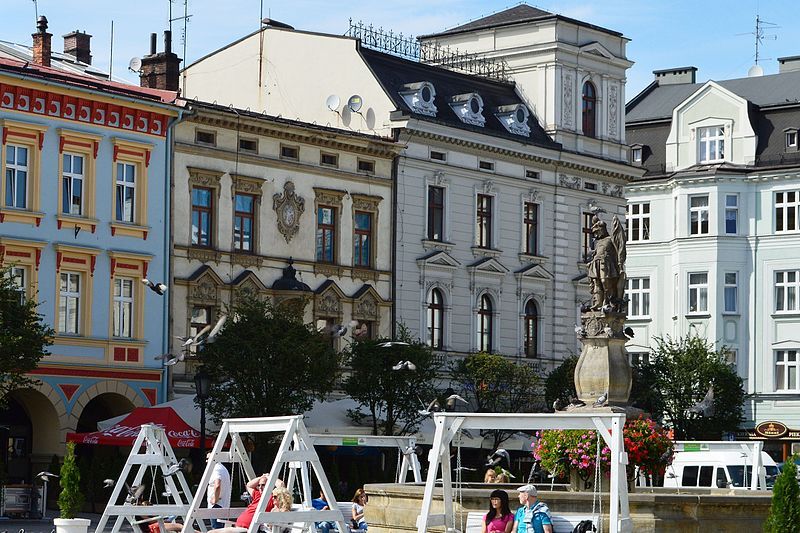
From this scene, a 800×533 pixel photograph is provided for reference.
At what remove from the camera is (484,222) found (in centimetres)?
5719

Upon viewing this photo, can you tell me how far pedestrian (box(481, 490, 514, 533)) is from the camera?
2084 centimetres

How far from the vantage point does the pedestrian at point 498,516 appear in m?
20.8

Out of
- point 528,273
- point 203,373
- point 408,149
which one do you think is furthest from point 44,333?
point 528,273

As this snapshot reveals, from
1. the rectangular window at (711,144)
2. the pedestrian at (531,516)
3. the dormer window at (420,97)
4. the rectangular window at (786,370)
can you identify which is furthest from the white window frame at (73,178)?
the rectangular window at (711,144)

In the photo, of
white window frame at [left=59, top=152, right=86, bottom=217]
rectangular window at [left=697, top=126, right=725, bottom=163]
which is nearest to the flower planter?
white window frame at [left=59, top=152, right=86, bottom=217]

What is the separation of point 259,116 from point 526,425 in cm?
3093

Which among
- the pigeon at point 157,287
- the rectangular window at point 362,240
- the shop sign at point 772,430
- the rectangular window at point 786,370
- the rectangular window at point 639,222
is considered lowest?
the shop sign at point 772,430

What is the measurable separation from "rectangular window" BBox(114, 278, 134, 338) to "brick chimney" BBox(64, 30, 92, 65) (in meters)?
9.62

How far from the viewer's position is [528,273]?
58.2 metres

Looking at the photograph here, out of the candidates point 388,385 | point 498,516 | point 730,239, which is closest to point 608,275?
point 498,516

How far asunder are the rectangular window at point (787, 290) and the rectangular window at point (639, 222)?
5923mm

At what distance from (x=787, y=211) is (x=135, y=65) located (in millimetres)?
27826

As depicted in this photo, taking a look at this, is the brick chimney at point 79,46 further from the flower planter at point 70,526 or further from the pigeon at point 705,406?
the flower planter at point 70,526

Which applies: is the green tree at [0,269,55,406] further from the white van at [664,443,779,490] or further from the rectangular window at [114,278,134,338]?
the white van at [664,443,779,490]
